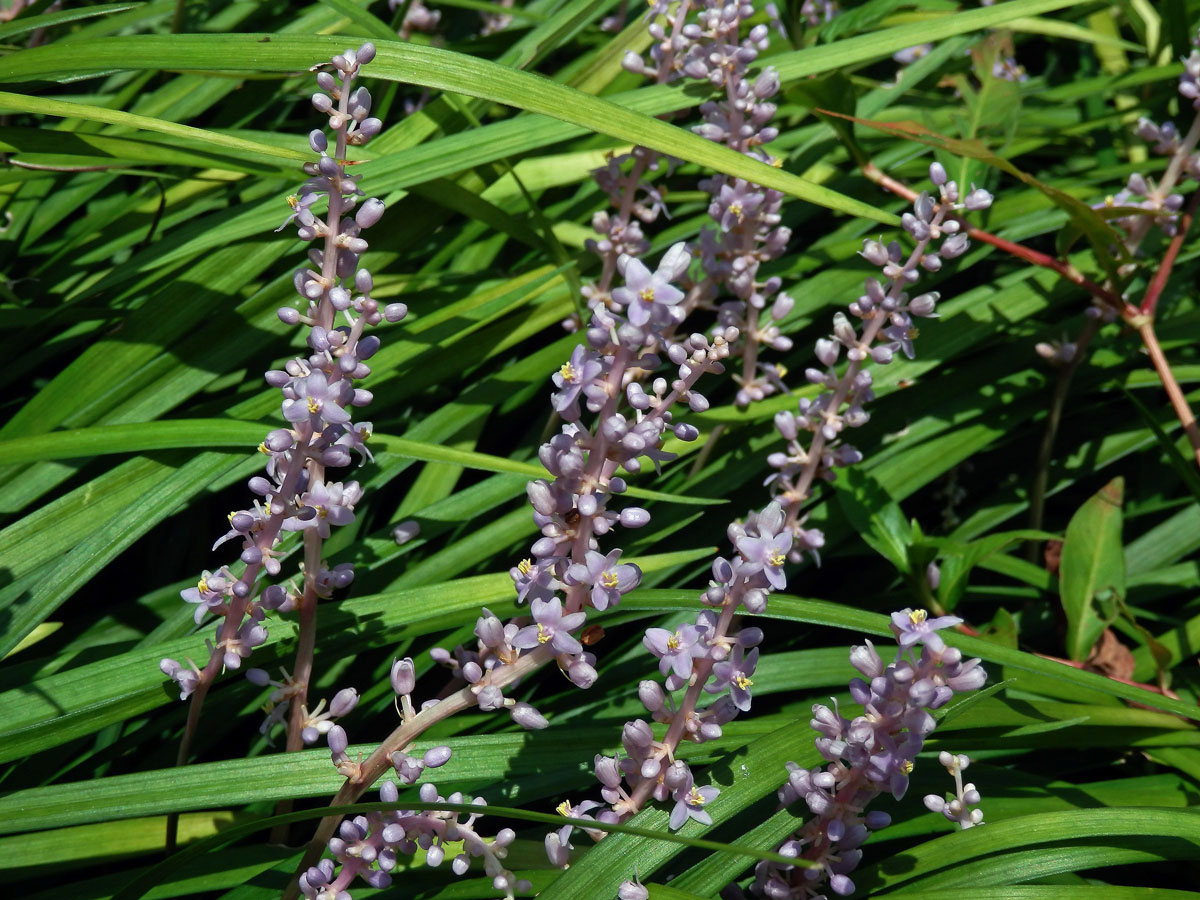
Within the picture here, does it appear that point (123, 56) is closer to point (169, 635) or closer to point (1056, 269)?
point (169, 635)

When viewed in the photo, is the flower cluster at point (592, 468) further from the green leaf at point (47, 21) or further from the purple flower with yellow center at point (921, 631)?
the green leaf at point (47, 21)

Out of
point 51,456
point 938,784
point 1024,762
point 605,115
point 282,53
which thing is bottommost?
point 1024,762

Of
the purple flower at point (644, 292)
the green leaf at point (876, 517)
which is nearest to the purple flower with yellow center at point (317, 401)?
the purple flower at point (644, 292)

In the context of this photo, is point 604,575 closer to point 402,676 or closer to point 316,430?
point 402,676

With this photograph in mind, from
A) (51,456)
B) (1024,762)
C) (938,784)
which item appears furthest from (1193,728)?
(51,456)

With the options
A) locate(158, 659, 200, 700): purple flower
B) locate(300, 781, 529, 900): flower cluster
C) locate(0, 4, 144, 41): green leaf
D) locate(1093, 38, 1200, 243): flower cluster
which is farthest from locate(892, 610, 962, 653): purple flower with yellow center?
locate(0, 4, 144, 41): green leaf

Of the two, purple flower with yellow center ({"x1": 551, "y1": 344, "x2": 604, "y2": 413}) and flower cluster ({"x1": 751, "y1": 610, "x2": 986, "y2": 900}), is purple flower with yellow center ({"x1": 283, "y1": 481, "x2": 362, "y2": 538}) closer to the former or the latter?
purple flower with yellow center ({"x1": 551, "y1": 344, "x2": 604, "y2": 413})
